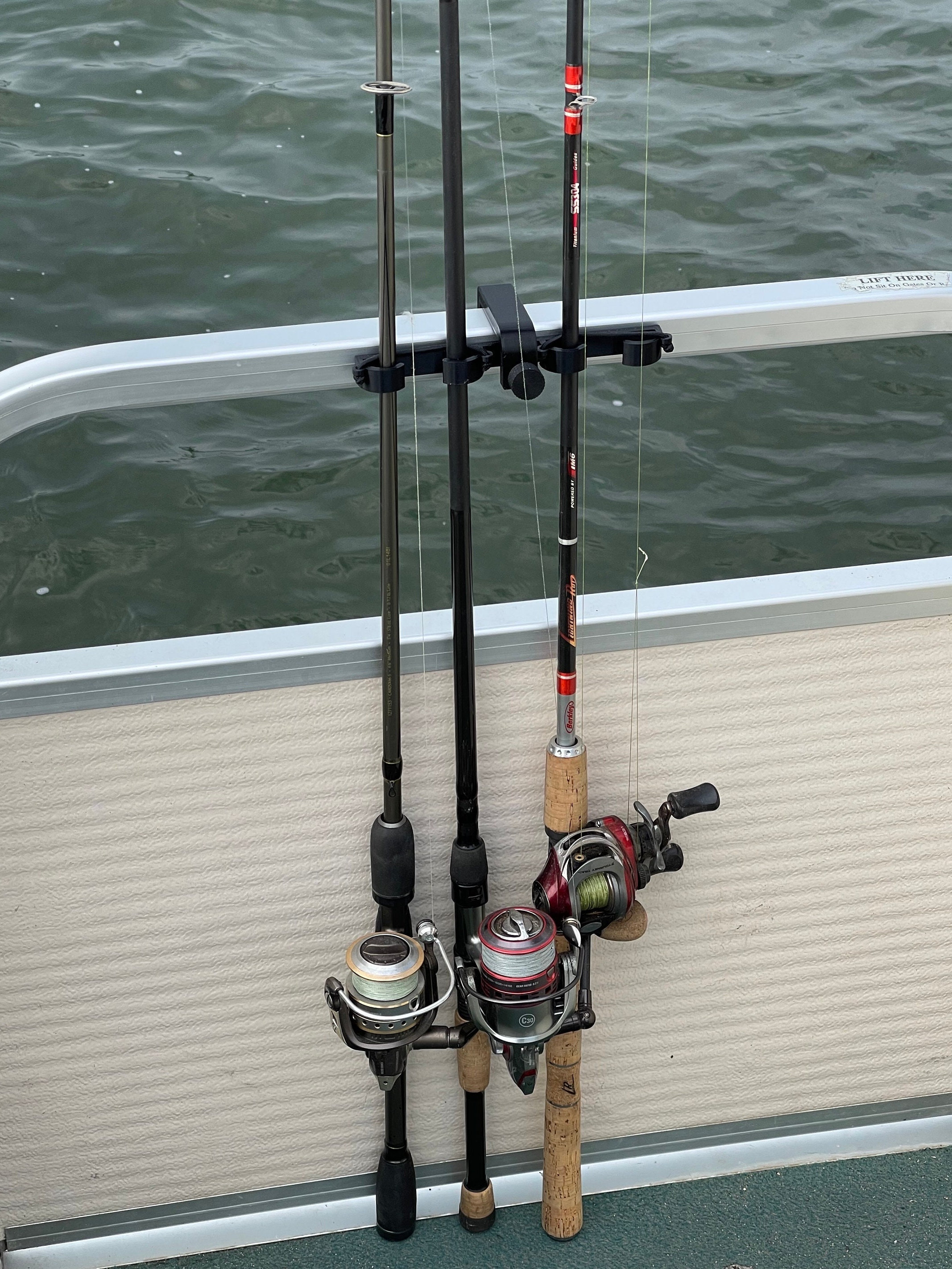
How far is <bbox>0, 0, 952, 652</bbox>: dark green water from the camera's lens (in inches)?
121

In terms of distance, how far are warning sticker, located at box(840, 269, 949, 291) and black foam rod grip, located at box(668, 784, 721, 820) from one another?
0.56 meters

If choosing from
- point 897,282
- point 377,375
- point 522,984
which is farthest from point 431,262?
point 522,984

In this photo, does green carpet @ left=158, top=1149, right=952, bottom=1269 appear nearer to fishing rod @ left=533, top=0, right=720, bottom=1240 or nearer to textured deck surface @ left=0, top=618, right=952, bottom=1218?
textured deck surface @ left=0, top=618, right=952, bottom=1218

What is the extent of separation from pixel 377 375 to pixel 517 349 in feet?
0.48

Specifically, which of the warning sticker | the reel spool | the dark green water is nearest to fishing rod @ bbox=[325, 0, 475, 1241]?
the reel spool

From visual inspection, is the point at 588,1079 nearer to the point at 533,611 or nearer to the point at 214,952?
the point at 214,952

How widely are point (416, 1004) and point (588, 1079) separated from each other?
466mm

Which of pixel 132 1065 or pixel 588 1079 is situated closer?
pixel 132 1065

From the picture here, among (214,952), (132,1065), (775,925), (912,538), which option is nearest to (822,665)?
(775,925)

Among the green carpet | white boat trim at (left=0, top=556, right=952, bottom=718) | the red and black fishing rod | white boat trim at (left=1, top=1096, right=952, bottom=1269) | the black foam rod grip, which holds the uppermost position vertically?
the red and black fishing rod

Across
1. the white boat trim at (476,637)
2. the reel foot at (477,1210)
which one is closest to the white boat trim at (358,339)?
the white boat trim at (476,637)

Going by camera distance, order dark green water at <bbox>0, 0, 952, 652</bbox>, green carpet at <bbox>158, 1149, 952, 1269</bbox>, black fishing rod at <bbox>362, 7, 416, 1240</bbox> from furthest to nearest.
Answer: dark green water at <bbox>0, 0, 952, 652</bbox> → green carpet at <bbox>158, 1149, 952, 1269</bbox> → black fishing rod at <bbox>362, 7, 416, 1240</bbox>

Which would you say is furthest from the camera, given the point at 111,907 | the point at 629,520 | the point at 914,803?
the point at 629,520

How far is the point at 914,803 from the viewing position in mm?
1742
